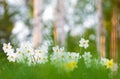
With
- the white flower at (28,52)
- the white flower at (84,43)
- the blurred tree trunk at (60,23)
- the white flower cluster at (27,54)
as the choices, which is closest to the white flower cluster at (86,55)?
the white flower at (84,43)

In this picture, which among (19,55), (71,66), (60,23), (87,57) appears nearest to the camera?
(71,66)

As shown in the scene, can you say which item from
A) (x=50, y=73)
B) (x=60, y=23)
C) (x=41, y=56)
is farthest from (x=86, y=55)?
(x=60, y=23)

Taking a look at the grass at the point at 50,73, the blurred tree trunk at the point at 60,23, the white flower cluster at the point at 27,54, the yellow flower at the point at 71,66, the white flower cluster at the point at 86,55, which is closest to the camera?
the grass at the point at 50,73

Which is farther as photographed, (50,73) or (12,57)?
(12,57)

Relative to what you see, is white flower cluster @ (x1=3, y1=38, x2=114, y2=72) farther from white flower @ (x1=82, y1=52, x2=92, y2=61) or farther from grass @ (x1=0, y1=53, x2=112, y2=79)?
grass @ (x1=0, y1=53, x2=112, y2=79)

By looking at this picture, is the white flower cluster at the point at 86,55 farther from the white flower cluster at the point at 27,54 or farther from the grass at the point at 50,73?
the white flower cluster at the point at 27,54

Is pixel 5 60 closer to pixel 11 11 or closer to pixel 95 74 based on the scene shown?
pixel 95 74

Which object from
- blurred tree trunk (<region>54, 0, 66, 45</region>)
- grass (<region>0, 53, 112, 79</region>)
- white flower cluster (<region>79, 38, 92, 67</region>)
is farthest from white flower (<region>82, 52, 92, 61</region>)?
blurred tree trunk (<region>54, 0, 66, 45</region>)

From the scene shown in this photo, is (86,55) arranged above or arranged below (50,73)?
above

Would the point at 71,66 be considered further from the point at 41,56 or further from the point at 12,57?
the point at 12,57

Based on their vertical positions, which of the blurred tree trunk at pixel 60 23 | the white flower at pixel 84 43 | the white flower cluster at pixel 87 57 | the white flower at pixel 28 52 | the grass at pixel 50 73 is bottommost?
the grass at pixel 50 73
